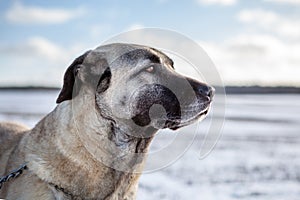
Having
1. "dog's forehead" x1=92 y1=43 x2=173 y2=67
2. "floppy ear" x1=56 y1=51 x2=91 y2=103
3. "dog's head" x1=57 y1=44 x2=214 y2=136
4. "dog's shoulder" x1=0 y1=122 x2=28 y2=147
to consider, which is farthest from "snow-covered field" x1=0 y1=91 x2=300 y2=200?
"dog's shoulder" x1=0 y1=122 x2=28 y2=147

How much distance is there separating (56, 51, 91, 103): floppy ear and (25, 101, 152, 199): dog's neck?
92 millimetres

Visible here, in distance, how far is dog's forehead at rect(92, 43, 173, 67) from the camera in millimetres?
4266

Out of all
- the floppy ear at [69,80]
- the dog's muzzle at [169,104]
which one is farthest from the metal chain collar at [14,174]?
the dog's muzzle at [169,104]

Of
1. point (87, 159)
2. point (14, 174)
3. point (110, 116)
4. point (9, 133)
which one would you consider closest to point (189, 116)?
point (110, 116)

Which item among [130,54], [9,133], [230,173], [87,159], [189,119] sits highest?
[130,54]

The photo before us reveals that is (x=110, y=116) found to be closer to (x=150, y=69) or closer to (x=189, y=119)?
(x=150, y=69)

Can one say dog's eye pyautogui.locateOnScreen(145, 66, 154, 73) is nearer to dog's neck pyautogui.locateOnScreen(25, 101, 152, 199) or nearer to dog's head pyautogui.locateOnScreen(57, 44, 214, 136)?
dog's head pyautogui.locateOnScreen(57, 44, 214, 136)

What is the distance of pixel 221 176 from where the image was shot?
843 cm

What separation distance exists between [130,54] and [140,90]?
27 cm

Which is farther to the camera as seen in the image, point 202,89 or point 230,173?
point 230,173

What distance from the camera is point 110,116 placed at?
427cm

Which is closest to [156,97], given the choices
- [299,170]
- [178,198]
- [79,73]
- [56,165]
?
[79,73]

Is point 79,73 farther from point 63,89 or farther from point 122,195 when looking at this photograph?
point 122,195

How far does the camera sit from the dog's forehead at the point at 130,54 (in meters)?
4.27
